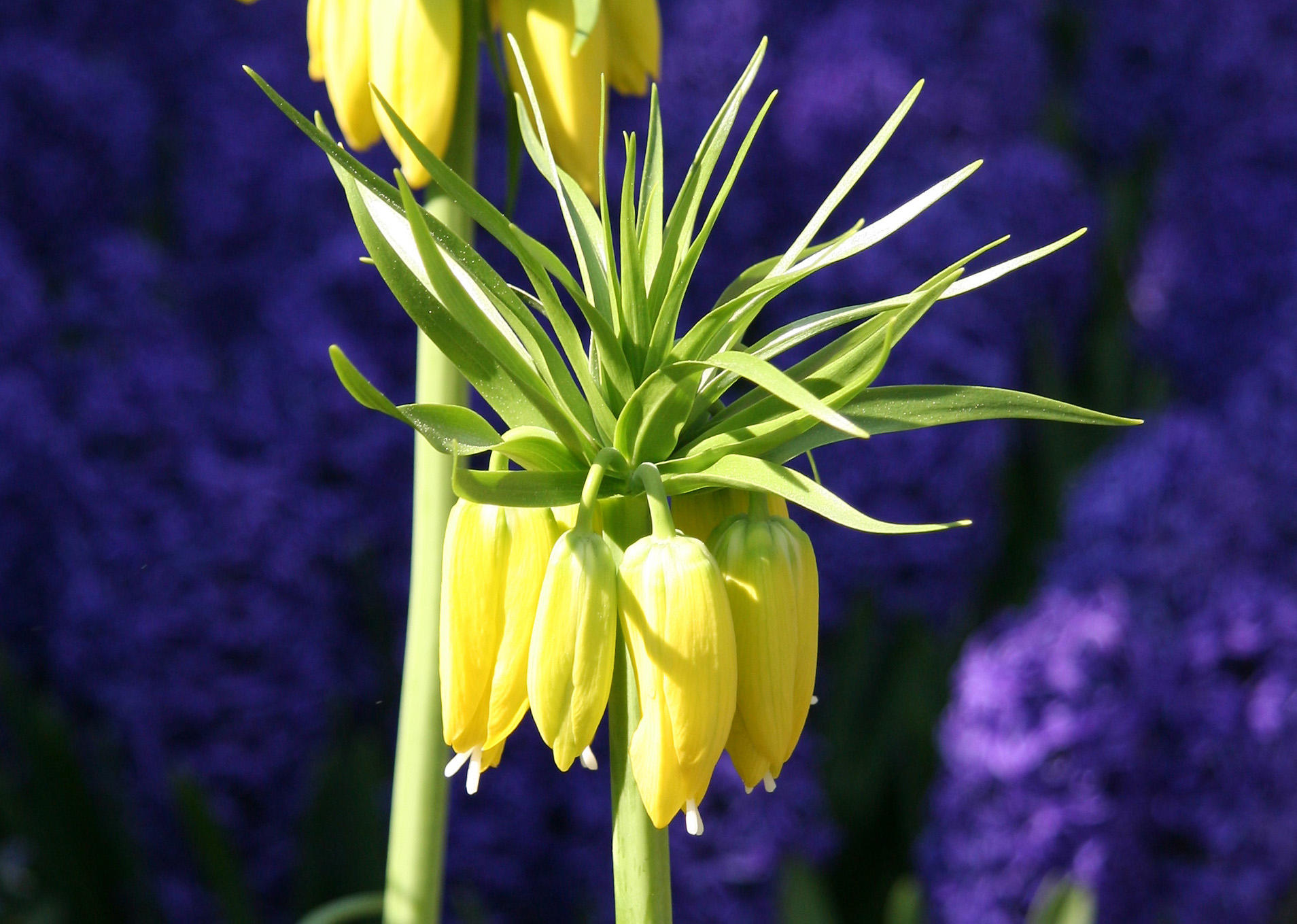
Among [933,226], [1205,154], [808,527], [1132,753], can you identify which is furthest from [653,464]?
[1205,154]

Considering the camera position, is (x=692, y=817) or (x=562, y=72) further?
(x=562, y=72)

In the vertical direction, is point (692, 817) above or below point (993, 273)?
below

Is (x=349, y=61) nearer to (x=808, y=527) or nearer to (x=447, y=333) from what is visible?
(x=447, y=333)

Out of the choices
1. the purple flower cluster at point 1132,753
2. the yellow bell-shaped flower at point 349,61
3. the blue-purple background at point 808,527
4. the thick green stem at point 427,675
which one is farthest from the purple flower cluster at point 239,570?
the yellow bell-shaped flower at point 349,61

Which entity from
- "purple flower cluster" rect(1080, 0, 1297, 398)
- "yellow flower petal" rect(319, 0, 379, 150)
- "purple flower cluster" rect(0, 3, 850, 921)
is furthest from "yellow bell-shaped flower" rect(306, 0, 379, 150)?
"purple flower cluster" rect(1080, 0, 1297, 398)

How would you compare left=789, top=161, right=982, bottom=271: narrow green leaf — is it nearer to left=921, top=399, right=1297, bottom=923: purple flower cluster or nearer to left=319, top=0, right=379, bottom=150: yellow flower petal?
left=319, top=0, right=379, bottom=150: yellow flower petal

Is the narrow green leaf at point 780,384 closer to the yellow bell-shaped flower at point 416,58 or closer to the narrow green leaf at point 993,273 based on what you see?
the narrow green leaf at point 993,273
